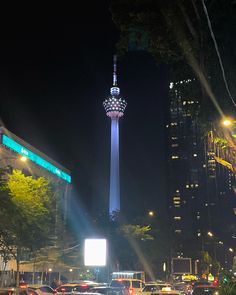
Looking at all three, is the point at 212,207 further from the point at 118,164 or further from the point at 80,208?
the point at 118,164

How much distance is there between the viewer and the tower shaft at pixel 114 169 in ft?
371

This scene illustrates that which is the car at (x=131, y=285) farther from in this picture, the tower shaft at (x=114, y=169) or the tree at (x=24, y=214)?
the tower shaft at (x=114, y=169)

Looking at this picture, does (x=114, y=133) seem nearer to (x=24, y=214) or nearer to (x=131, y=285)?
(x=24, y=214)

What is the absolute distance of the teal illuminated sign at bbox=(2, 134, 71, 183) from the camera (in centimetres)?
7144

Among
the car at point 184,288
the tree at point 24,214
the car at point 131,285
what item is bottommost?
the car at point 184,288

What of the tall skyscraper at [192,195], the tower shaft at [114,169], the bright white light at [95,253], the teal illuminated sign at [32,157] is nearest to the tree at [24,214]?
the bright white light at [95,253]

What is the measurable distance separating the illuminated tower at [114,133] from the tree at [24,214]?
68665 millimetres

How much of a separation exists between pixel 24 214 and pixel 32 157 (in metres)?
45.7

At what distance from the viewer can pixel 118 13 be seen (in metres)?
14.5

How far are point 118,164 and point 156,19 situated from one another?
107 meters

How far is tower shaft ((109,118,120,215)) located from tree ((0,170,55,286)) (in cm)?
7008

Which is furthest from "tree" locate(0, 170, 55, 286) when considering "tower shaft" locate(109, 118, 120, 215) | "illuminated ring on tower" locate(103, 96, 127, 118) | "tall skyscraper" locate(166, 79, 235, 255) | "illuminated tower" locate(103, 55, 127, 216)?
"illuminated ring on tower" locate(103, 96, 127, 118)

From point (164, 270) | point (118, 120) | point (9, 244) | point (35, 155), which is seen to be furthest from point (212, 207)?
point (118, 120)

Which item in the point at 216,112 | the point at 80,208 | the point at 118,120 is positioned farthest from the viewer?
the point at 118,120
